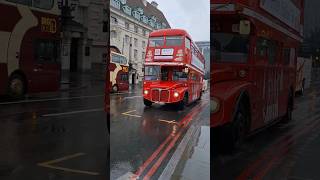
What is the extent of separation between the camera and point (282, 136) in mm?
1602

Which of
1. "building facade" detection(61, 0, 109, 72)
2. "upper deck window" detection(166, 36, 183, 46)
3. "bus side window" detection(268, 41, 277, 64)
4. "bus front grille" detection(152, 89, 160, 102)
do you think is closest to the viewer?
"bus side window" detection(268, 41, 277, 64)

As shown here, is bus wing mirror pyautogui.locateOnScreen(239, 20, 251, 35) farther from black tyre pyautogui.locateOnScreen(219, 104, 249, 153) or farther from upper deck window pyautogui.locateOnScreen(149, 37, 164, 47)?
upper deck window pyautogui.locateOnScreen(149, 37, 164, 47)

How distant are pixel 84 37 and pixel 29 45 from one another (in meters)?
0.39

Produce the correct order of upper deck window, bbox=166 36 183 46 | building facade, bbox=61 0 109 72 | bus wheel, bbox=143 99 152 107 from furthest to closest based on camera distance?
building facade, bbox=61 0 109 72 → bus wheel, bbox=143 99 152 107 → upper deck window, bbox=166 36 183 46

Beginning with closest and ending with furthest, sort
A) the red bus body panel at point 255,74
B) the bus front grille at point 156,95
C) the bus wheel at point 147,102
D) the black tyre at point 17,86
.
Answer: the red bus body panel at point 255,74 → the bus front grille at point 156,95 → the bus wheel at point 147,102 → the black tyre at point 17,86

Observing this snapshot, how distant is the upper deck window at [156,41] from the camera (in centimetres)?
172

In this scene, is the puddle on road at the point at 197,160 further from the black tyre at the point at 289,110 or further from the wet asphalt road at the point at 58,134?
the wet asphalt road at the point at 58,134

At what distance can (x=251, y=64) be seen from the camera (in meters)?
1.50

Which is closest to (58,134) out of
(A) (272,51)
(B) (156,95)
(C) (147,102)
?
(C) (147,102)

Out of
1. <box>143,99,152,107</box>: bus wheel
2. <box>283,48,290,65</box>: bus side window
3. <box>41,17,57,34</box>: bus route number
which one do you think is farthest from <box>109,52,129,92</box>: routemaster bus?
<box>41,17,57,34</box>: bus route number

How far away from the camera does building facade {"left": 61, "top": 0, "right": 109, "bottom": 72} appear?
7.55 feet

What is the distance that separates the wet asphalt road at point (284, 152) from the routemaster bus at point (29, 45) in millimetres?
1437

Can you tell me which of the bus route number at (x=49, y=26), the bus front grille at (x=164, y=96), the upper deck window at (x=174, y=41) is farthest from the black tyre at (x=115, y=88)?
the bus route number at (x=49, y=26)

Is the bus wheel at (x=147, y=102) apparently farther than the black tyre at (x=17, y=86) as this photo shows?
No
